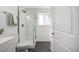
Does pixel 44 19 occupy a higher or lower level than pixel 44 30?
higher

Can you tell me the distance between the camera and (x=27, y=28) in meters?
1.18

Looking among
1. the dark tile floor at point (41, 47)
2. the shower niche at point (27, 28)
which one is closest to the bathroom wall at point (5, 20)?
the shower niche at point (27, 28)

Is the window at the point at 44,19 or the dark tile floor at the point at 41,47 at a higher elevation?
the window at the point at 44,19

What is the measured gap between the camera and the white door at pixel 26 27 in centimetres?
115

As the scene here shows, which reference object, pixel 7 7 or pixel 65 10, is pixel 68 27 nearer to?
pixel 65 10

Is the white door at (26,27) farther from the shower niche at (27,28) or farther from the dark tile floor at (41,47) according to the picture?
the dark tile floor at (41,47)

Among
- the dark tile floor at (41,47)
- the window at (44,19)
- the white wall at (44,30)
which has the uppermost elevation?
the window at (44,19)

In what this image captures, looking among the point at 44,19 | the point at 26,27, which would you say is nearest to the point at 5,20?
the point at 26,27

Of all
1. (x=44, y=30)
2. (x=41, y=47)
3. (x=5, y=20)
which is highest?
(x=5, y=20)

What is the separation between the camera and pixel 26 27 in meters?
1.18

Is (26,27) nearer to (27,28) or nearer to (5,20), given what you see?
(27,28)

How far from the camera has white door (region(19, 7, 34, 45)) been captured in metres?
1.15

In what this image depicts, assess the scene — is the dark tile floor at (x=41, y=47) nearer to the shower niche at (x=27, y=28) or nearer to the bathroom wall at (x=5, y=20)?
the shower niche at (x=27, y=28)

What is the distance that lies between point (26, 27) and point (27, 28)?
2 cm
